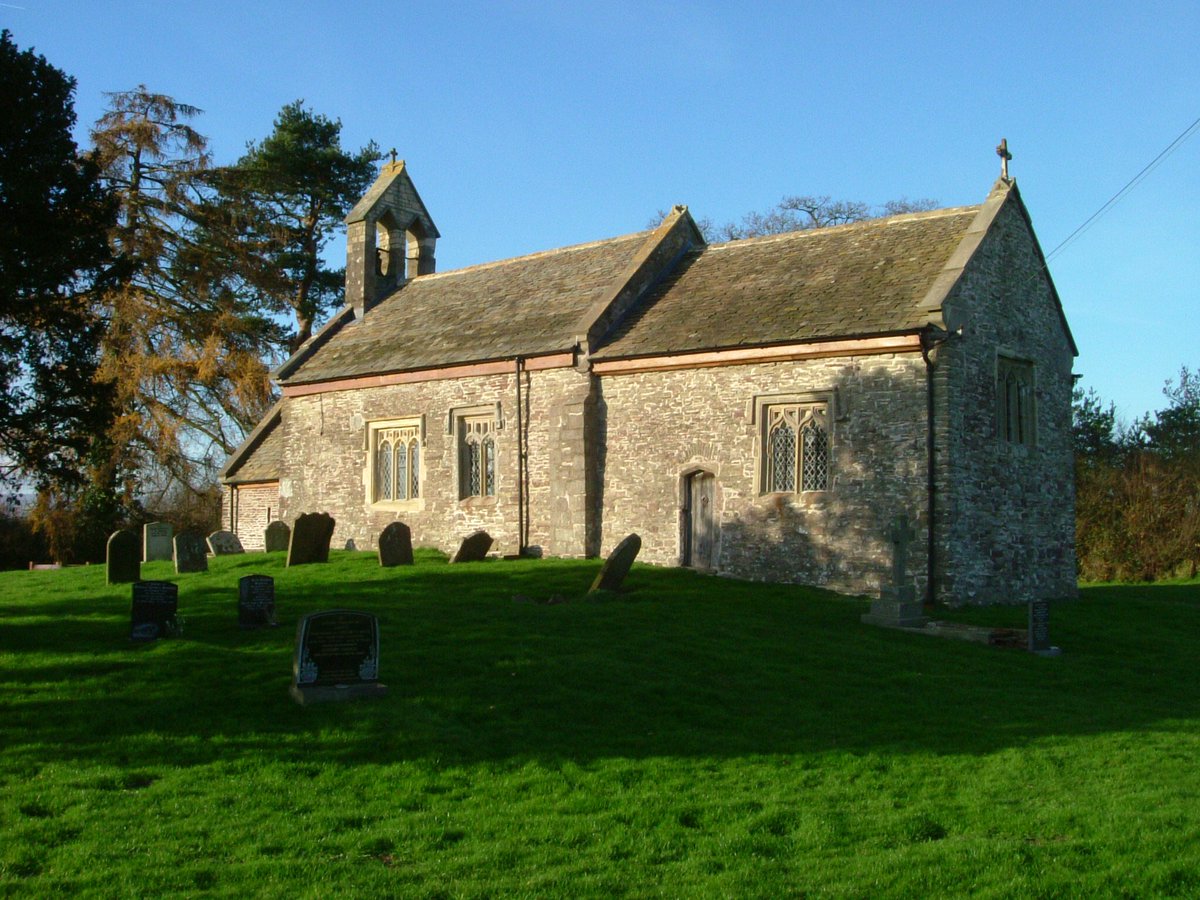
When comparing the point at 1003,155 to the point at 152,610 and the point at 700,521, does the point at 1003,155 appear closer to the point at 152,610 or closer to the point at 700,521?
the point at 700,521

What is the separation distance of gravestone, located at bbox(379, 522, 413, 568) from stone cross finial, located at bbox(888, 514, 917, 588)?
8956 mm

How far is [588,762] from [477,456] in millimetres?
15767

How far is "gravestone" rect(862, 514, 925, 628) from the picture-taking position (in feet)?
55.7

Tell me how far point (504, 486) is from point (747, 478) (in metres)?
5.69

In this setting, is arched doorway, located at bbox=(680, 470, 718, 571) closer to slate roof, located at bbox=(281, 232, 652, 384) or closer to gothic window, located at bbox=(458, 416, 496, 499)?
slate roof, located at bbox=(281, 232, 652, 384)

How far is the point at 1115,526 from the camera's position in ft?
107

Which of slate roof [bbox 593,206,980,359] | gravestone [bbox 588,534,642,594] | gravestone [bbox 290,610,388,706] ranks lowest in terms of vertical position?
gravestone [bbox 290,610,388,706]

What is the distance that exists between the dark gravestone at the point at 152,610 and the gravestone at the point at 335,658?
320cm

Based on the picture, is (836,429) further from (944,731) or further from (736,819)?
(736,819)

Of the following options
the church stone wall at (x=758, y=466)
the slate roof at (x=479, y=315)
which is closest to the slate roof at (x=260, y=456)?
the slate roof at (x=479, y=315)

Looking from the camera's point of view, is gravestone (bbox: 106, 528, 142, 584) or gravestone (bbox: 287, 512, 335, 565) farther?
gravestone (bbox: 287, 512, 335, 565)

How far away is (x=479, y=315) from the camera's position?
26969 mm

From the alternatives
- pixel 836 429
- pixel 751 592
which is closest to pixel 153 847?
pixel 751 592

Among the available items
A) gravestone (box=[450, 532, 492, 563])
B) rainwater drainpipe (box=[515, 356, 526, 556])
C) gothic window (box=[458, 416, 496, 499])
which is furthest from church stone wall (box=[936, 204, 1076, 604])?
gothic window (box=[458, 416, 496, 499])
